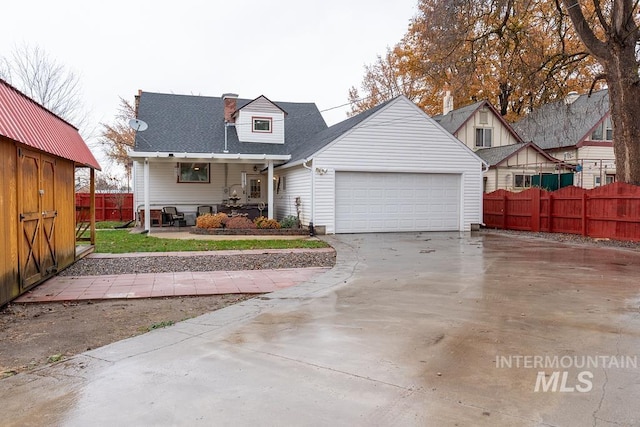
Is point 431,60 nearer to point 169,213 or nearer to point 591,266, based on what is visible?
point 591,266

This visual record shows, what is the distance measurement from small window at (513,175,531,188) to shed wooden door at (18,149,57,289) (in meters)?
23.1

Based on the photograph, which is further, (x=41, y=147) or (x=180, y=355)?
(x=41, y=147)

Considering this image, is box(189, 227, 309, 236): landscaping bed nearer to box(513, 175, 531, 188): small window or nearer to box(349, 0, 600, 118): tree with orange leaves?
box(349, 0, 600, 118): tree with orange leaves

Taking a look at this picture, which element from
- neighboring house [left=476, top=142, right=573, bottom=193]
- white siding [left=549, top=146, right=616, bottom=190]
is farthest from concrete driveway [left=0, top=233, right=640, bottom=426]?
white siding [left=549, top=146, right=616, bottom=190]

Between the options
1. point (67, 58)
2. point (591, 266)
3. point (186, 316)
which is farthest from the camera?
point (67, 58)

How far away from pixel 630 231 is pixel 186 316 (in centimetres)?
1358

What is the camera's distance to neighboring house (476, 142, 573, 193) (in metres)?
24.3

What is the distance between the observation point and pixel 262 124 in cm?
2058

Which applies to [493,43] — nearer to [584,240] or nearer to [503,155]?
[584,240]

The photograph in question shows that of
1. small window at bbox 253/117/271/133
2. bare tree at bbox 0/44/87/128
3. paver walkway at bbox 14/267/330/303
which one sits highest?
bare tree at bbox 0/44/87/128

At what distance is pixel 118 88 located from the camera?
109 feet

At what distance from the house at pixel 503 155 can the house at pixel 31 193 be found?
21.1 m

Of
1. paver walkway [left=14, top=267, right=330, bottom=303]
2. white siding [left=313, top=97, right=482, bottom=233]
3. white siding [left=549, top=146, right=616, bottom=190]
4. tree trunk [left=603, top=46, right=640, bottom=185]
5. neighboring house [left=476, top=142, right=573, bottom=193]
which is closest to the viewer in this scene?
paver walkway [left=14, top=267, right=330, bottom=303]

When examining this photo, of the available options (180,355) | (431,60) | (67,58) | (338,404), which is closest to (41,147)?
(180,355)
